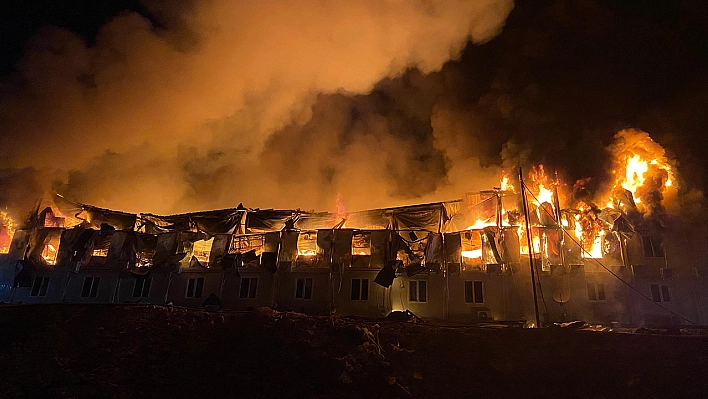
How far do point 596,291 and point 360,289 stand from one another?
15.2 metres

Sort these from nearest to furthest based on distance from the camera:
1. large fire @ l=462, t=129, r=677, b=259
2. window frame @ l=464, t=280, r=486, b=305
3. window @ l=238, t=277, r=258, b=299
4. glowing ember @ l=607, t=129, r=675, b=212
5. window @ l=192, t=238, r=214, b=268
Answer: window frame @ l=464, t=280, r=486, b=305
large fire @ l=462, t=129, r=677, b=259
window @ l=238, t=277, r=258, b=299
glowing ember @ l=607, t=129, r=675, b=212
window @ l=192, t=238, r=214, b=268

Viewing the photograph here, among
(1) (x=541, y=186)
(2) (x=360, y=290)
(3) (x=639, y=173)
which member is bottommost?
(2) (x=360, y=290)

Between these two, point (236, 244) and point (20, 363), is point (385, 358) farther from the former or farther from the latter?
point (236, 244)

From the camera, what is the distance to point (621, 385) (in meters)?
16.3

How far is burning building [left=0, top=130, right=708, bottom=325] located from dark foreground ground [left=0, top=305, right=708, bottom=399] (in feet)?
27.7

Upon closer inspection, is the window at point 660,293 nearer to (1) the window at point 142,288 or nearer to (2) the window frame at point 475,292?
(2) the window frame at point 475,292

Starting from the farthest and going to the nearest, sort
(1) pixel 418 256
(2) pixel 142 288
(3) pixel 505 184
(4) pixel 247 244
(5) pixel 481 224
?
1. (3) pixel 505 184
2. (4) pixel 247 244
3. (2) pixel 142 288
4. (5) pixel 481 224
5. (1) pixel 418 256

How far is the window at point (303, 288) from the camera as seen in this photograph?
1248 inches

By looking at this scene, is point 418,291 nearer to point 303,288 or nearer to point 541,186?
point 303,288

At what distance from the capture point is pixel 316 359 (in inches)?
703

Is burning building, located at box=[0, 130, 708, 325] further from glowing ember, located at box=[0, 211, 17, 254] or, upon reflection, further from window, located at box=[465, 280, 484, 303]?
glowing ember, located at box=[0, 211, 17, 254]

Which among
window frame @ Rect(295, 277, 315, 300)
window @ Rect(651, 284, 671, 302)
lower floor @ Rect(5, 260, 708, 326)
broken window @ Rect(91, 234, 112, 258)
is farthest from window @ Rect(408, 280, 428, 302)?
broken window @ Rect(91, 234, 112, 258)

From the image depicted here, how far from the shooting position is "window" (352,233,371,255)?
32.6 m

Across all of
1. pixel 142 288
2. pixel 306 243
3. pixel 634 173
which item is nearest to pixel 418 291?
pixel 306 243
